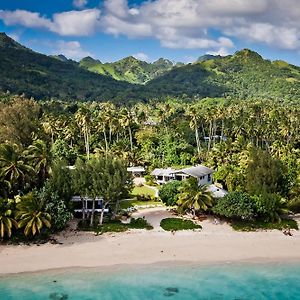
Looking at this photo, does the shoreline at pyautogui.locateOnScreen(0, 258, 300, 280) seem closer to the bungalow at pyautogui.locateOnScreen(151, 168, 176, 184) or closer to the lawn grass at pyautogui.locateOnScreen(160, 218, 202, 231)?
the lawn grass at pyautogui.locateOnScreen(160, 218, 202, 231)

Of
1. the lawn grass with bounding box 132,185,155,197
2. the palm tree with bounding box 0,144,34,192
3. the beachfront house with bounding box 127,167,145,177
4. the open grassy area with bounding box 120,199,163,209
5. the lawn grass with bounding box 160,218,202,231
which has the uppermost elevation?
the palm tree with bounding box 0,144,34,192

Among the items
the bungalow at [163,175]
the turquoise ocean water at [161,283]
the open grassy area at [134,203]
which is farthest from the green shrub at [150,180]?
the turquoise ocean water at [161,283]

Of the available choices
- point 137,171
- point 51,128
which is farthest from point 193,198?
point 51,128

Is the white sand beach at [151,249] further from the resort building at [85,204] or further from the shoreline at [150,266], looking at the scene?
the resort building at [85,204]

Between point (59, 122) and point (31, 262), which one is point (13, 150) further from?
point (59, 122)

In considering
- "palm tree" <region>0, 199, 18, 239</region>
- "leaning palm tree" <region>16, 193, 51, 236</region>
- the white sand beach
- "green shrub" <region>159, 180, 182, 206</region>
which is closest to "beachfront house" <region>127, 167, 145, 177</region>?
"green shrub" <region>159, 180, 182, 206</region>

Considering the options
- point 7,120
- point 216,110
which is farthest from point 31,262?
point 216,110

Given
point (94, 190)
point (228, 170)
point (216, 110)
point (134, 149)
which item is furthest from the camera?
point (216, 110)
